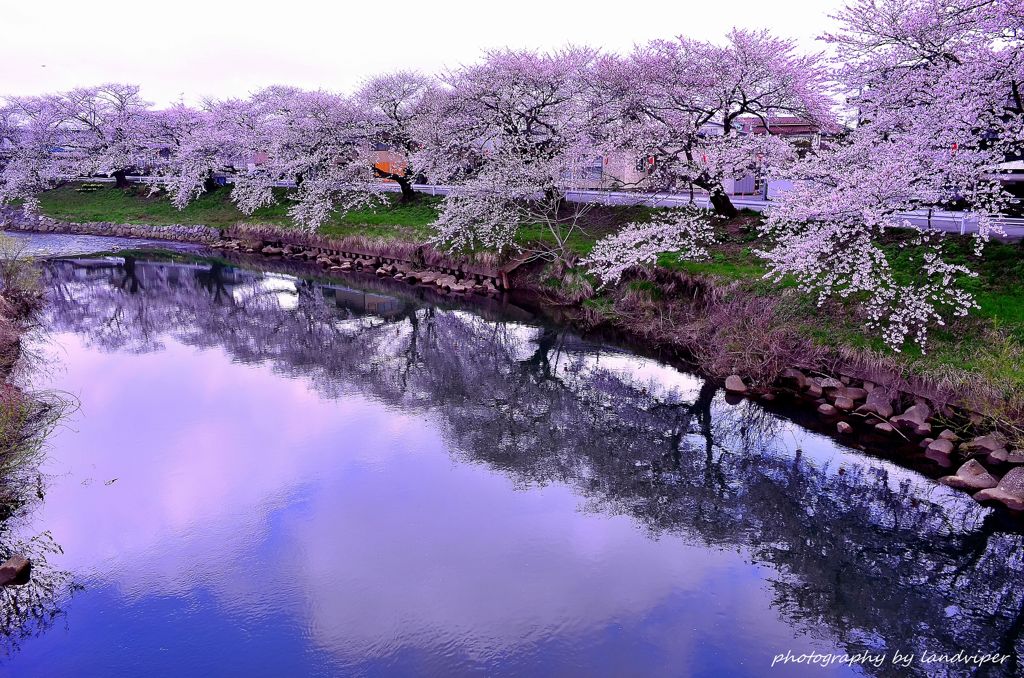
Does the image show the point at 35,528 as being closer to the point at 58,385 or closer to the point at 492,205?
the point at 58,385

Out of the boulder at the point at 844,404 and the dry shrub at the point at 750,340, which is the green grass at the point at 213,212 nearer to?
the dry shrub at the point at 750,340

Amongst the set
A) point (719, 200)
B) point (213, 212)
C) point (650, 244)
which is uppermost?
point (719, 200)

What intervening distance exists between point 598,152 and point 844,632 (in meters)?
22.7

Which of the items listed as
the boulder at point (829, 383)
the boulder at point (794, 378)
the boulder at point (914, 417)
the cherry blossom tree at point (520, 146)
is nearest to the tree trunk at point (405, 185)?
the cherry blossom tree at point (520, 146)

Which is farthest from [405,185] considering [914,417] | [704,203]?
[914,417]

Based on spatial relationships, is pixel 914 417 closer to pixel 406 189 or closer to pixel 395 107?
pixel 406 189

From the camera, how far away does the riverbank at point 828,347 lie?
50.0 feet

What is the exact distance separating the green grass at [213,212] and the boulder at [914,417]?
84.2 ft

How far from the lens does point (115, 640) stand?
1028 centimetres

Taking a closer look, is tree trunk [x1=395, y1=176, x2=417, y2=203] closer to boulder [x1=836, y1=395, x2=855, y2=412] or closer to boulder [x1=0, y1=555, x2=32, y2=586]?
boulder [x1=836, y1=395, x2=855, y2=412]

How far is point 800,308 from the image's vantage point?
2066 centimetres

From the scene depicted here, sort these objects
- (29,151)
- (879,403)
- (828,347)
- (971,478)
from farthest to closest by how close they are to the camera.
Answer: (29,151), (828,347), (879,403), (971,478)

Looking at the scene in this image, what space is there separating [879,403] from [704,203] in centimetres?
1494

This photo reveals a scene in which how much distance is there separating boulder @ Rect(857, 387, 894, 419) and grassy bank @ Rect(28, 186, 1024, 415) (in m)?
0.79
